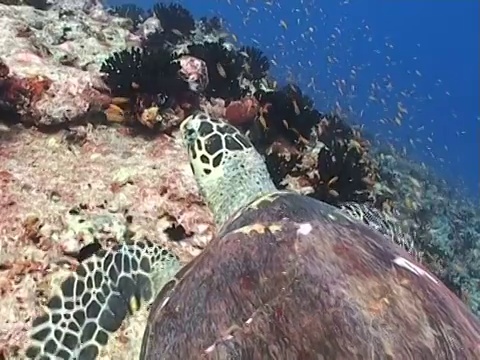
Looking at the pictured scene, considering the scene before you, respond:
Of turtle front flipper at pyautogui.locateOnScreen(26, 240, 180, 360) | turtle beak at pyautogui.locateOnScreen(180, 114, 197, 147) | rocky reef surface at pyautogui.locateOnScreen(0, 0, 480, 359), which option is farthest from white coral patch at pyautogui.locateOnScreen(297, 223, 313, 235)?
turtle beak at pyautogui.locateOnScreen(180, 114, 197, 147)

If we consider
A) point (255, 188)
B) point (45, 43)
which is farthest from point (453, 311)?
point (45, 43)

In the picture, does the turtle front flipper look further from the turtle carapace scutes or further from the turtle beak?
the turtle beak

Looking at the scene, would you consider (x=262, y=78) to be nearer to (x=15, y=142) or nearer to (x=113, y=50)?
(x=113, y=50)

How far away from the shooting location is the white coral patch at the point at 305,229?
2.43 meters

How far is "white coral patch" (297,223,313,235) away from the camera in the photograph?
2.43 m

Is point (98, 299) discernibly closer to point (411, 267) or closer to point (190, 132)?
point (190, 132)

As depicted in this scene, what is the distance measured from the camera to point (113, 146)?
4.54 m

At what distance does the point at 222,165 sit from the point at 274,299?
161 centimetres

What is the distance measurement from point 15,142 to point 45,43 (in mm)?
1749

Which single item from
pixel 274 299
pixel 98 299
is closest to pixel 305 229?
pixel 274 299

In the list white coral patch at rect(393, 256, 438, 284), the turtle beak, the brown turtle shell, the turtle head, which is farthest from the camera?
the turtle beak

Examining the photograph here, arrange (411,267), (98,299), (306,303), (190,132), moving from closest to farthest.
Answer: (306,303)
(411,267)
(98,299)
(190,132)

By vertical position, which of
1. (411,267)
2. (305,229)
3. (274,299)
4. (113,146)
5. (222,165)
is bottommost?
(113,146)

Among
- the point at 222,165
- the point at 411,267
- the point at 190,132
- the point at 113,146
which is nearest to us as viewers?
the point at 411,267
